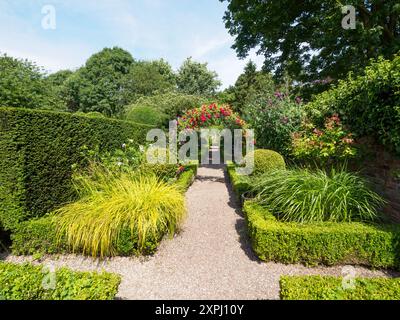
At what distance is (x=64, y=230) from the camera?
3.24m

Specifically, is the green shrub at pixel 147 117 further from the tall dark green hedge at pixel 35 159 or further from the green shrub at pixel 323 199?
the green shrub at pixel 323 199

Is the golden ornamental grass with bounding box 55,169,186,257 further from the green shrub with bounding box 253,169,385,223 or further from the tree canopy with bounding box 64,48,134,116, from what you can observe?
the tree canopy with bounding box 64,48,134,116

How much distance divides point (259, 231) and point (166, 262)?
1.41 m

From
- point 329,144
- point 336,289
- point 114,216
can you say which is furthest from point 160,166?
point 336,289

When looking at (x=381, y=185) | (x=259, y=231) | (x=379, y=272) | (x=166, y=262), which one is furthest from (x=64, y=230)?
(x=381, y=185)

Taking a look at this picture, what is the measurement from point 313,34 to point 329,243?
25.7 feet

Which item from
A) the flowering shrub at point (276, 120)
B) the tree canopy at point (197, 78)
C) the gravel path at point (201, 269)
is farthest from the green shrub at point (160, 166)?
the tree canopy at point (197, 78)

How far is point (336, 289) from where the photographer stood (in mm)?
1736

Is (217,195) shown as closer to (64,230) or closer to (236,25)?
(64,230)

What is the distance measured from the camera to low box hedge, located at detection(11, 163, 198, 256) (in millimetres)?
3199

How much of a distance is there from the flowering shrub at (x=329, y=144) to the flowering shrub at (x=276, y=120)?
80 cm

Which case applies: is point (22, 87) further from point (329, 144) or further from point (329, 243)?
point (329, 243)

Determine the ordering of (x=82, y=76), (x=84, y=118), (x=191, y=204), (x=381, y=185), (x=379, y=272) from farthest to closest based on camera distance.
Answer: (x=82, y=76) < (x=191, y=204) < (x=84, y=118) < (x=381, y=185) < (x=379, y=272)

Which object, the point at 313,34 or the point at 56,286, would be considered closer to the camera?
the point at 56,286
